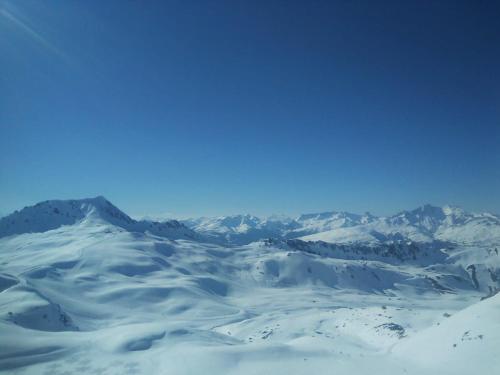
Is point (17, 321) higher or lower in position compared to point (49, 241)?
lower

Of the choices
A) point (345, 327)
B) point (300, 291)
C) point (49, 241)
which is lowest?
point (300, 291)

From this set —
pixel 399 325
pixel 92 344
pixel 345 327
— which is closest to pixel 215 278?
pixel 345 327

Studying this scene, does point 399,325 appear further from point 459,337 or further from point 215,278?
point 215,278

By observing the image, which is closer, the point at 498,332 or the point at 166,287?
the point at 498,332

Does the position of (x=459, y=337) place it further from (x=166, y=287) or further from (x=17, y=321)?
(x=166, y=287)

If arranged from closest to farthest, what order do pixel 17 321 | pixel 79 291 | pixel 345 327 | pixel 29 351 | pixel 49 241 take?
pixel 29 351, pixel 17 321, pixel 345 327, pixel 79 291, pixel 49 241

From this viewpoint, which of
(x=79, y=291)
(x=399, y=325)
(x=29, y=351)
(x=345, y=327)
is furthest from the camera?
(x=79, y=291)

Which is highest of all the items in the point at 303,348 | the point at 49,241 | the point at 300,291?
the point at 49,241

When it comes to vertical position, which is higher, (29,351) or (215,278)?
(29,351)

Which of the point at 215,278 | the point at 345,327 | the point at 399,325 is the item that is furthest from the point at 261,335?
the point at 215,278
